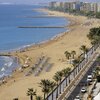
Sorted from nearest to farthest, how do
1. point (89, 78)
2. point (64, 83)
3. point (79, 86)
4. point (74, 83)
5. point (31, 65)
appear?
1. point (79, 86)
2. point (64, 83)
3. point (74, 83)
4. point (89, 78)
5. point (31, 65)

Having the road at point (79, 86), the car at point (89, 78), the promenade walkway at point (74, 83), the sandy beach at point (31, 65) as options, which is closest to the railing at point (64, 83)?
the promenade walkway at point (74, 83)

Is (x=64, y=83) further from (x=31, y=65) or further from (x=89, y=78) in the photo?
(x=31, y=65)

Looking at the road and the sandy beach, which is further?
the sandy beach

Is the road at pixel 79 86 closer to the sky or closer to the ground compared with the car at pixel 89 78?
closer to the ground

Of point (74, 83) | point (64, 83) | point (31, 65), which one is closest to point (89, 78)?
point (74, 83)

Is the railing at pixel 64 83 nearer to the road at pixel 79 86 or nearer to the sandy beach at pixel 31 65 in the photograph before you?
the road at pixel 79 86

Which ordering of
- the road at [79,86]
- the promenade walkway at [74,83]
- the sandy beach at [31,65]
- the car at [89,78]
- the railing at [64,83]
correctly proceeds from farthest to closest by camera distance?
the sandy beach at [31,65] → the car at [89,78] → the promenade walkway at [74,83] → the road at [79,86] → the railing at [64,83]

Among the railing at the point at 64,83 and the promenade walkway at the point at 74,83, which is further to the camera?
the promenade walkway at the point at 74,83

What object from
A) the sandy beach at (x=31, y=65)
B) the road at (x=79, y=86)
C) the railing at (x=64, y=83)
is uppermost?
the railing at (x=64, y=83)

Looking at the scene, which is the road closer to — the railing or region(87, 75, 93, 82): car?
region(87, 75, 93, 82): car

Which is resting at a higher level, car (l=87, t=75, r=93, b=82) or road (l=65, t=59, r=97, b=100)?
car (l=87, t=75, r=93, b=82)

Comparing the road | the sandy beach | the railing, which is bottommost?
the sandy beach

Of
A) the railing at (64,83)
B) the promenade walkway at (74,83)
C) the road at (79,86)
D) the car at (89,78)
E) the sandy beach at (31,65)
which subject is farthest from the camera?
the sandy beach at (31,65)

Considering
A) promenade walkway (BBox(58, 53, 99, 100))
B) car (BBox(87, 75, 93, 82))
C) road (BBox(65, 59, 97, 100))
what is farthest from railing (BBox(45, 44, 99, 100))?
car (BBox(87, 75, 93, 82))
